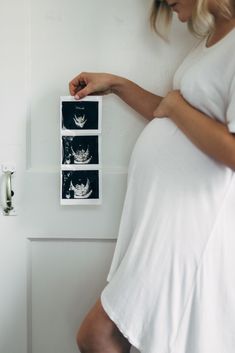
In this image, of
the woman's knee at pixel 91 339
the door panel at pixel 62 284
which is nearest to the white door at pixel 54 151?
the door panel at pixel 62 284

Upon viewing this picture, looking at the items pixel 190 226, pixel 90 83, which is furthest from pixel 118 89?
pixel 190 226

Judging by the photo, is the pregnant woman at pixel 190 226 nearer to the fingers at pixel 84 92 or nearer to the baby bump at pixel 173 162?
the baby bump at pixel 173 162

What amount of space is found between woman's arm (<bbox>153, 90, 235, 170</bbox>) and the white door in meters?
0.25

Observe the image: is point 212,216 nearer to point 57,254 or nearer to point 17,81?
point 57,254

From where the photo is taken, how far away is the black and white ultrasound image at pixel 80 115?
1.19 metres

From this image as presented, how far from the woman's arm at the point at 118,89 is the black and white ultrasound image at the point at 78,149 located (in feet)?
0.37

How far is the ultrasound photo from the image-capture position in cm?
120

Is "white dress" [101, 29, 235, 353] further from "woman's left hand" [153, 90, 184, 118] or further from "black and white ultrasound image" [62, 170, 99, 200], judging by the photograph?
"black and white ultrasound image" [62, 170, 99, 200]

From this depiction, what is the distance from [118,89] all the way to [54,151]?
241 mm

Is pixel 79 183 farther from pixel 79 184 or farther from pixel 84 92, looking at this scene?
pixel 84 92

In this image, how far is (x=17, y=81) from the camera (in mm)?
1208

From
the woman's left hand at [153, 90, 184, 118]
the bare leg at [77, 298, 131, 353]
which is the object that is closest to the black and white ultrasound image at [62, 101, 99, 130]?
the woman's left hand at [153, 90, 184, 118]

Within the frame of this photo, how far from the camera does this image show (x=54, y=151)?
122 cm

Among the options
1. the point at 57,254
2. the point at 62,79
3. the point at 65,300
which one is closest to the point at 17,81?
the point at 62,79
